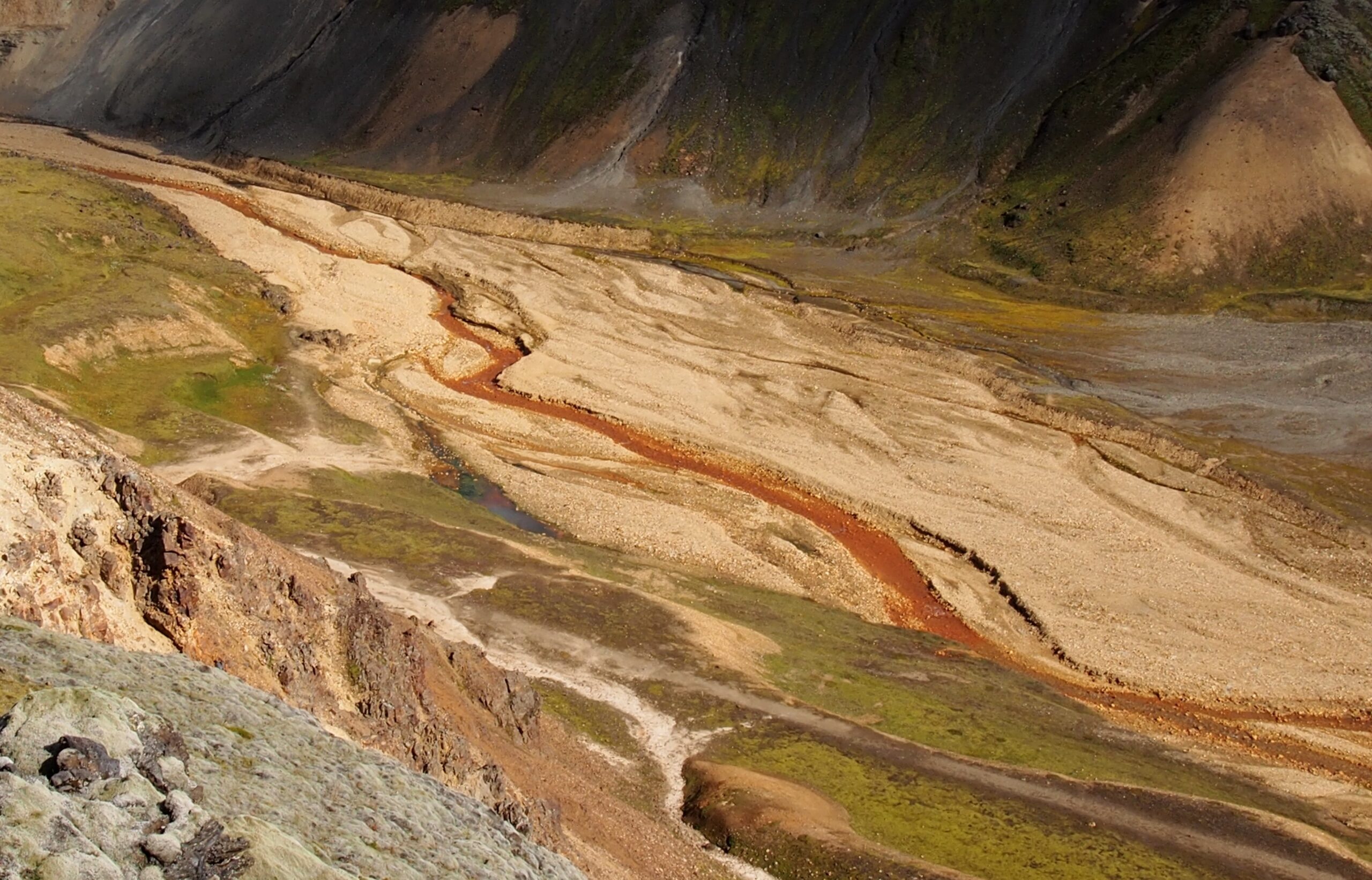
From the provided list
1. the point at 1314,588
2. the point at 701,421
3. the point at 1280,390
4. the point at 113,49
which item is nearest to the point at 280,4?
the point at 113,49

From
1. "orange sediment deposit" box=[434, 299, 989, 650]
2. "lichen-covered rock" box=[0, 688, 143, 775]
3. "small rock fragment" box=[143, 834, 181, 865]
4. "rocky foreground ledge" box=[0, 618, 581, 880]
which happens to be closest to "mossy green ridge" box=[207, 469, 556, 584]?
"orange sediment deposit" box=[434, 299, 989, 650]

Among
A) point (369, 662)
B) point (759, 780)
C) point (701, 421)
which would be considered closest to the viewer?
point (369, 662)

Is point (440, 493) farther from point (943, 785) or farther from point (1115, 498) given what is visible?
point (1115, 498)

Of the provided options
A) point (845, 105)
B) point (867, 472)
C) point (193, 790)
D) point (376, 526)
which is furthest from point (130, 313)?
point (845, 105)

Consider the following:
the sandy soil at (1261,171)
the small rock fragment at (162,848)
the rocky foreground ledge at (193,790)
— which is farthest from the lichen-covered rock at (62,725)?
the sandy soil at (1261,171)

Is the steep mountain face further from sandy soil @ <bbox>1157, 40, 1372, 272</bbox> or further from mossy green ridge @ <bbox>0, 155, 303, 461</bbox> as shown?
mossy green ridge @ <bbox>0, 155, 303, 461</bbox>

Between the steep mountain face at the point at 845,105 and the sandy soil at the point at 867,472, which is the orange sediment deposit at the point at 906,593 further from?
the steep mountain face at the point at 845,105
